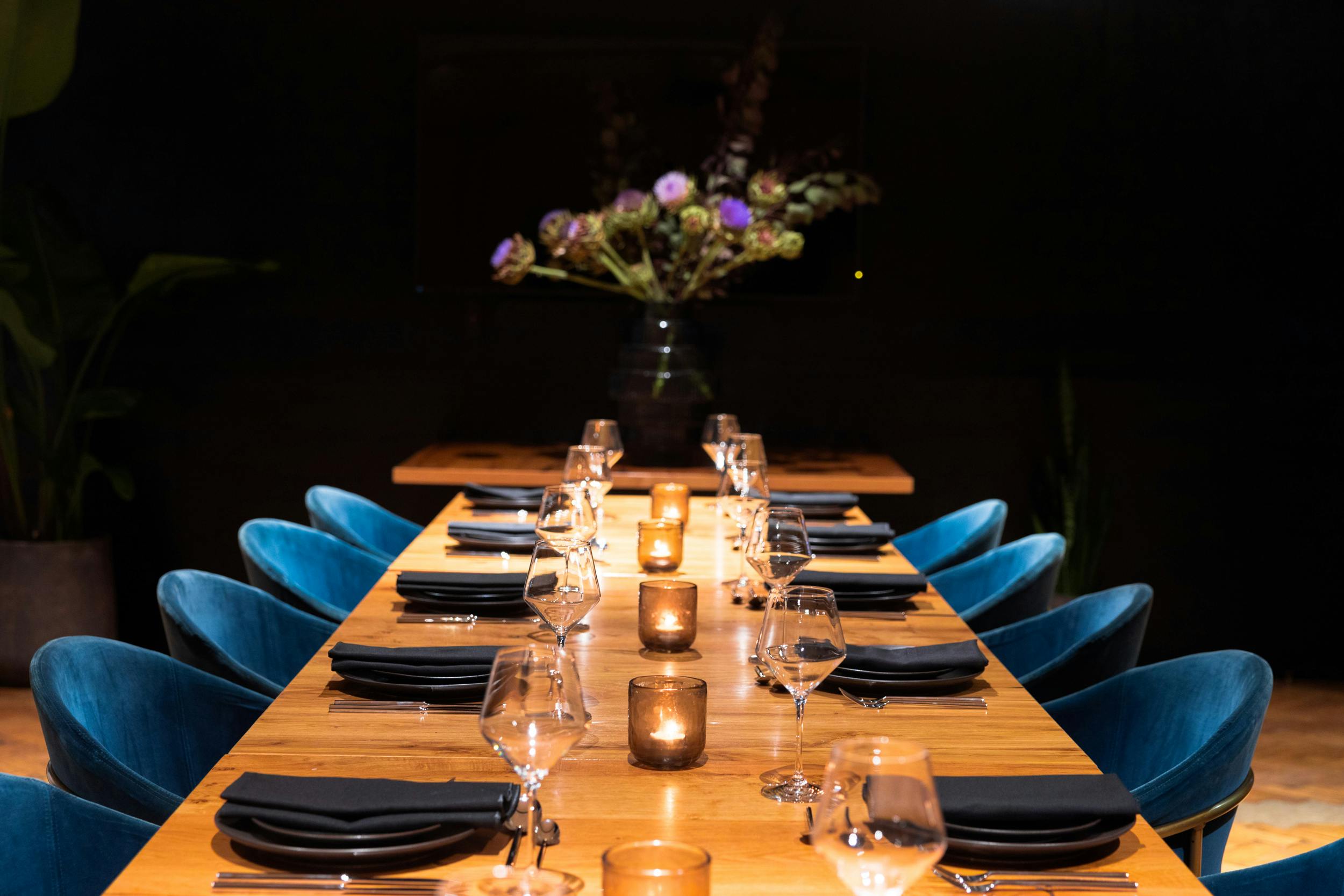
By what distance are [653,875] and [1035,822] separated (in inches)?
18.5

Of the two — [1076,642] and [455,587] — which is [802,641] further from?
[1076,642]

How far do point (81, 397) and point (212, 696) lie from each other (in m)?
2.80

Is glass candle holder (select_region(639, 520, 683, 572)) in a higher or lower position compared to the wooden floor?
higher

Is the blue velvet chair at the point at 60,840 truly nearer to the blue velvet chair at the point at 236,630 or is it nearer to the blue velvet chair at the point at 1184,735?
the blue velvet chair at the point at 236,630

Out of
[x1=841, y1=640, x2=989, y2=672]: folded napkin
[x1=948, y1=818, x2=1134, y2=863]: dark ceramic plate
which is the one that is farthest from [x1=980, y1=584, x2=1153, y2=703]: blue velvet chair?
[x1=948, y1=818, x2=1134, y2=863]: dark ceramic plate

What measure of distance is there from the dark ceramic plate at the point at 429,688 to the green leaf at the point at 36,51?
3341 mm

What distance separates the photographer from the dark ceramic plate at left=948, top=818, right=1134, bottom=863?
4.02 ft

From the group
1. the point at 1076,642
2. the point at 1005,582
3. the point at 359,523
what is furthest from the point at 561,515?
the point at 359,523

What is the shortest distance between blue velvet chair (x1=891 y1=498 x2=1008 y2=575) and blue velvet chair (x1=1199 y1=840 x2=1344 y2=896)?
1.87m

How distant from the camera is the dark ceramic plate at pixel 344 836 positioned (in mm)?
1197

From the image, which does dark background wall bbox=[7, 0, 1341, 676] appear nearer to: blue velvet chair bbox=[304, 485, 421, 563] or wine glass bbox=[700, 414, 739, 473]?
blue velvet chair bbox=[304, 485, 421, 563]

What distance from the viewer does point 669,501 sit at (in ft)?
9.32

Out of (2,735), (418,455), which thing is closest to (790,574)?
(418,455)

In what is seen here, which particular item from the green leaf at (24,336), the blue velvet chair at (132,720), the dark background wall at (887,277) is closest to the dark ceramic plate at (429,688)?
the blue velvet chair at (132,720)
